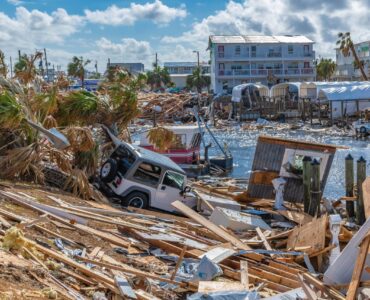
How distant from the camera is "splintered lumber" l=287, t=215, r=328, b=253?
11094 mm

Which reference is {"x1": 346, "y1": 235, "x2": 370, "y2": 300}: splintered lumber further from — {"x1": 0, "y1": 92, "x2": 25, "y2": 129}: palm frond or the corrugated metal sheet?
the corrugated metal sheet

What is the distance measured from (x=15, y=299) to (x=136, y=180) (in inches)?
408

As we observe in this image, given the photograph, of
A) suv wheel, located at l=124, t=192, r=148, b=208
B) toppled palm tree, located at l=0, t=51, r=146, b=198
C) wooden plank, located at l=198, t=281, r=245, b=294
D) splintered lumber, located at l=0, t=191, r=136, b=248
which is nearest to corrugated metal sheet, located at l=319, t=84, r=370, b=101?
toppled palm tree, located at l=0, t=51, r=146, b=198

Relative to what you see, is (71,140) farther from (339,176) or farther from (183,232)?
(339,176)

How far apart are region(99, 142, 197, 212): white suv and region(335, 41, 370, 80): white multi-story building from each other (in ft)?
299

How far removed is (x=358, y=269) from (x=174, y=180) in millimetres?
9729

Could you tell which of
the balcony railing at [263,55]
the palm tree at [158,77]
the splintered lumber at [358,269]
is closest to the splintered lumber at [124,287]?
the splintered lumber at [358,269]

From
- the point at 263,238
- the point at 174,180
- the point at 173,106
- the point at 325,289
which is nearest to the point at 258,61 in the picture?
the point at 173,106

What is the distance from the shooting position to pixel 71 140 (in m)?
16.0

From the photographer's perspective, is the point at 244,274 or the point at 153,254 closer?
the point at 244,274

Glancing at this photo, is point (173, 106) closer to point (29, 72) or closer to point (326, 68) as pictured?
point (29, 72)

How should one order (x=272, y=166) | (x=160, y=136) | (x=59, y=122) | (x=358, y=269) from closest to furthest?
1. (x=358, y=269)
2. (x=59, y=122)
3. (x=272, y=166)
4. (x=160, y=136)

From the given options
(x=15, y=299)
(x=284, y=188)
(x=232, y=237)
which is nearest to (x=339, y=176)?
(x=284, y=188)

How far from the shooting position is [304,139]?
53125 mm
